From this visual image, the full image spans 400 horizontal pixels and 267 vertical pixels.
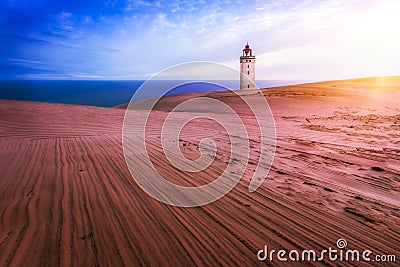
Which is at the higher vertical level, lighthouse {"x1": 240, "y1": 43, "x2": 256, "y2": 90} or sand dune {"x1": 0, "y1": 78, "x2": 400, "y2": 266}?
lighthouse {"x1": 240, "y1": 43, "x2": 256, "y2": 90}

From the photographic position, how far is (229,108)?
1766cm

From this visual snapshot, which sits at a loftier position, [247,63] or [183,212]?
[247,63]

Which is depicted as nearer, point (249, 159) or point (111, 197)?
point (111, 197)

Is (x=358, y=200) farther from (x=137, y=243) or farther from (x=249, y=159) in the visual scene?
(x=137, y=243)

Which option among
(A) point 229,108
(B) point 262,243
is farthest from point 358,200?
(A) point 229,108

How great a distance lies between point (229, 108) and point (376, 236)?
15060mm

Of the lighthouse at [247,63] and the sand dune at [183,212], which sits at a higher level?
the lighthouse at [247,63]

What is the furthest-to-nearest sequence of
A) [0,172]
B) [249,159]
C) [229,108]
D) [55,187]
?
[229,108], [249,159], [0,172], [55,187]

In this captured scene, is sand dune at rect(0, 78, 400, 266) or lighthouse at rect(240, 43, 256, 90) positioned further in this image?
lighthouse at rect(240, 43, 256, 90)

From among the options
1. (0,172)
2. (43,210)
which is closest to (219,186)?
(43,210)

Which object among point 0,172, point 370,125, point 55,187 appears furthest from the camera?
point 370,125

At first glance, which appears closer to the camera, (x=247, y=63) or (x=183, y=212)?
(x=183, y=212)

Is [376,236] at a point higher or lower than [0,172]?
lower

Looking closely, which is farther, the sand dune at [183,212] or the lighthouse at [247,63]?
the lighthouse at [247,63]
